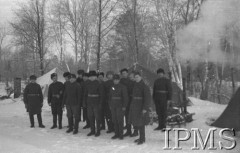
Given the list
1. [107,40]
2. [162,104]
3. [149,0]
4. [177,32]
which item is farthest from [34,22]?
[162,104]

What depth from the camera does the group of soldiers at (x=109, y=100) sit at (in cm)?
785

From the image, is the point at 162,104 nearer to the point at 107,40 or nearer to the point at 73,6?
the point at 107,40

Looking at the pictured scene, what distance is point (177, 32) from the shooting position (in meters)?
20.1

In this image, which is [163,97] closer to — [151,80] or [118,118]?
[118,118]

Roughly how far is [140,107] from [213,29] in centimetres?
544

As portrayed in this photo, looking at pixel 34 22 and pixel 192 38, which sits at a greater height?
pixel 34 22

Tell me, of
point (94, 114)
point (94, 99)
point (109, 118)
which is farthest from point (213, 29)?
point (94, 114)

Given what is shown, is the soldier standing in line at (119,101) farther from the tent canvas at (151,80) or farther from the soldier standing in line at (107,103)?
the tent canvas at (151,80)

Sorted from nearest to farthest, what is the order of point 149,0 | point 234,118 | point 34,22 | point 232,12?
1. point 234,118
2. point 232,12
3. point 149,0
4. point 34,22

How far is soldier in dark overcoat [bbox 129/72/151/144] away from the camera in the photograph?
7664 millimetres

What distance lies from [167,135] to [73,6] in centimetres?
2491

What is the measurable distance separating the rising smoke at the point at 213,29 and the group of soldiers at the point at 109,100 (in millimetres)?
3367

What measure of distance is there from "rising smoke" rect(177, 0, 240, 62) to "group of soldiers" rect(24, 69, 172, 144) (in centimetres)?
337

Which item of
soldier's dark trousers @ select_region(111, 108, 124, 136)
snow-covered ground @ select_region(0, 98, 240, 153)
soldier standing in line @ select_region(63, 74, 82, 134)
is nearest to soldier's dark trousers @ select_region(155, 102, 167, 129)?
snow-covered ground @ select_region(0, 98, 240, 153)
